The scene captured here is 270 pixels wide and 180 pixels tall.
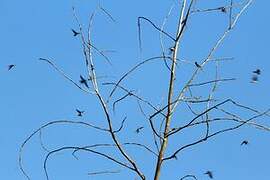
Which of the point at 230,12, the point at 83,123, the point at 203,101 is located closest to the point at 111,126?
the point at 83,123

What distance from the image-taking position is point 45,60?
5.99ft

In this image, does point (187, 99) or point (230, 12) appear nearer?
point (187, 99)

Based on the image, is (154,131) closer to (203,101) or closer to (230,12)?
(203,101)

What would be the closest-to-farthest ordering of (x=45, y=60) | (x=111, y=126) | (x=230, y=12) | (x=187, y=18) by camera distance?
1. (x=111, y=126)
2. (x=187, y=18)
3. (x=45, y=60)
4. (x=230, y=12)

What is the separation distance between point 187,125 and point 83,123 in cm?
35

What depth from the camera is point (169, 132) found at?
5.35 feet

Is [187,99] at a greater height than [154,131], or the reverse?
[187,99]

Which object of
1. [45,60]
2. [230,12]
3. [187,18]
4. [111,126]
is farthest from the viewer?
[230,12]

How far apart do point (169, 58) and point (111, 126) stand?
1.10ft

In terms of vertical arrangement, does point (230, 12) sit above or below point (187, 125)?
above

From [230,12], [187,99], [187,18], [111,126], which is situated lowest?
[111,126]

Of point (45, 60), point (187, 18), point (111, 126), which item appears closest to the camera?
point (111, 126)

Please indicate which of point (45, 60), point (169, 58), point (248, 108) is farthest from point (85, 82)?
point (248, 108)

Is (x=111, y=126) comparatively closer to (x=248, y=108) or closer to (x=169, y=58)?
(x=169, y=58)
